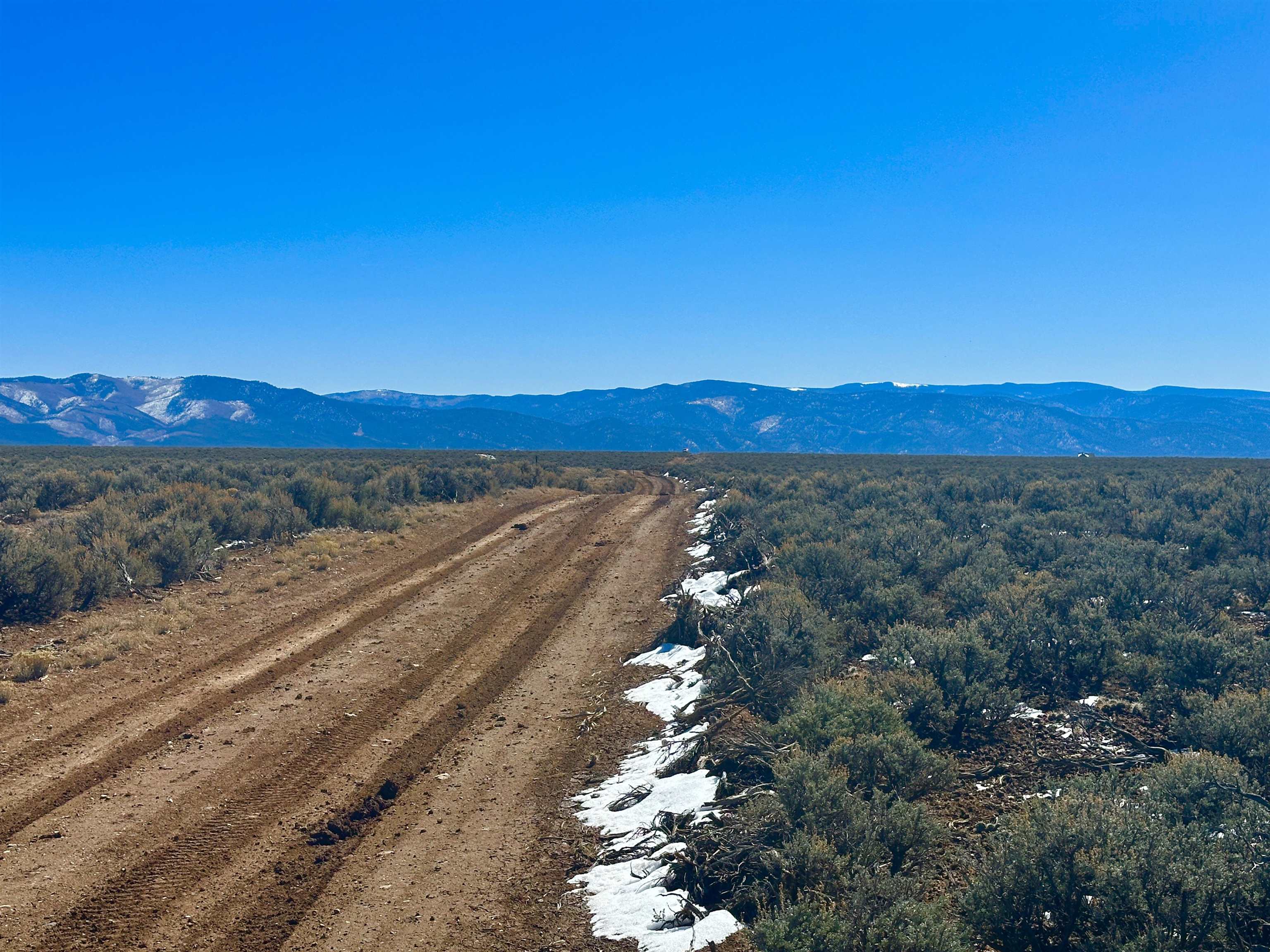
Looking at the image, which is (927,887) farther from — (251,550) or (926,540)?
(251,550)

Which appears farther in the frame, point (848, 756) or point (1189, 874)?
point (848, 756)

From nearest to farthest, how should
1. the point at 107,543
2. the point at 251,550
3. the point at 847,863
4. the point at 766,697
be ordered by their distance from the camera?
the point at 847,863 < the point at 766,697 < the point at 107,543 < the point at 251,550

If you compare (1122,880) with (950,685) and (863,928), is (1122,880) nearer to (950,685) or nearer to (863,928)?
(863,928)

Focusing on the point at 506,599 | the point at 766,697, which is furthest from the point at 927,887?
the point at 506,599

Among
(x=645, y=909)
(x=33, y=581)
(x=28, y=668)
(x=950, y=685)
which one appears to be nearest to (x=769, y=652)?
(x=950, y=685)

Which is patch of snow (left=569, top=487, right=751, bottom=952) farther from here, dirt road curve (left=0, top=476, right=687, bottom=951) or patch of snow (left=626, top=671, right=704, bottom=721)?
dirt road curve (left=0, top=476, right=687, bottom=951)
